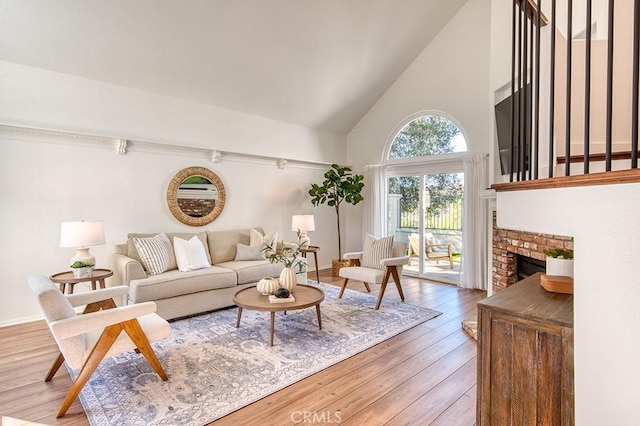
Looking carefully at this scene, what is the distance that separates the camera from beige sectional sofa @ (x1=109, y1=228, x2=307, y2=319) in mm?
3537

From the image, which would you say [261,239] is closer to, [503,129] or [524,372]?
[503,129]

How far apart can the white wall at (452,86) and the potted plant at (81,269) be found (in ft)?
16.8

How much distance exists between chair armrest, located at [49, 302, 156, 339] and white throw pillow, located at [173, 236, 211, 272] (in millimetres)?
1795

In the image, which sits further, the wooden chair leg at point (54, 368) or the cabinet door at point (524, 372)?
the wooden chair leg at point (54, 368)

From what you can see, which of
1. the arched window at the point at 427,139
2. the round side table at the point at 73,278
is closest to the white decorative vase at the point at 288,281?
the round side table at the point at 73,278

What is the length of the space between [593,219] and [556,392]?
81 cm

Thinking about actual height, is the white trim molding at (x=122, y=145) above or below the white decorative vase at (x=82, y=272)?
above

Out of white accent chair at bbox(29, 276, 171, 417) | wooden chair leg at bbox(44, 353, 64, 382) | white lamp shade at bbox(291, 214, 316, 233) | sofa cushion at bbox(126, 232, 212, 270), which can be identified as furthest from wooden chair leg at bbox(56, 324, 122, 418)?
white lamp shade at bbox(291, 214, 316, 233)

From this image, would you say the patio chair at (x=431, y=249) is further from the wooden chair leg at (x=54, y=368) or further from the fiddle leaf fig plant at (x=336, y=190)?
the wooden chair leg at (x=54, y=368)

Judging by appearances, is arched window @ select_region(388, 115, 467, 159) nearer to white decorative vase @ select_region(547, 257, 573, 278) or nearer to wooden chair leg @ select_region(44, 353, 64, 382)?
white decorative vase @ select_region(547, 257, 573, 278)

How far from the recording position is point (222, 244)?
4.84 m

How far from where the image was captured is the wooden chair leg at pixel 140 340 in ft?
7.54

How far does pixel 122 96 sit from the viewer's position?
14.0 feet

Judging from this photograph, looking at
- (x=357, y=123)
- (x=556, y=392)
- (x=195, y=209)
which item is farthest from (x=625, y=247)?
(x=357, y=123)
